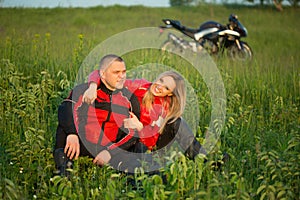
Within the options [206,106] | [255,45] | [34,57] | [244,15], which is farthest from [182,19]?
[206,106]

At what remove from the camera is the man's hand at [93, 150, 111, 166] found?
3262 mm

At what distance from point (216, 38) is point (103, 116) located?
599 cm

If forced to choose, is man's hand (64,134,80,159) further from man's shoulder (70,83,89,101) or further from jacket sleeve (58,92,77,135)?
man's shoulder (70,83,89,101)

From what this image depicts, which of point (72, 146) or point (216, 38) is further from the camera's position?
point (216, 38)

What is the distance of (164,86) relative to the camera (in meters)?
3.28

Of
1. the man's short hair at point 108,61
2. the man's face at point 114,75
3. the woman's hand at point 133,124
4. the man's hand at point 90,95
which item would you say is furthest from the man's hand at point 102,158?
the man's short hair at point 108,61

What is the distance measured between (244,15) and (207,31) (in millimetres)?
10102

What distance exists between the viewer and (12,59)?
5.72 m

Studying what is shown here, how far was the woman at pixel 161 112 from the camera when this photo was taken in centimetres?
328

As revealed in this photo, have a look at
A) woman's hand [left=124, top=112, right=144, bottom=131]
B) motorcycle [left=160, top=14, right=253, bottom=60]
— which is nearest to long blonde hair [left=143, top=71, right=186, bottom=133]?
woman's hand [left=124, top=112, right=144, bottom=131]

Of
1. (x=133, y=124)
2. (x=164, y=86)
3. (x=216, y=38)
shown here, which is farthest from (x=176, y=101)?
(x=216, y=38)

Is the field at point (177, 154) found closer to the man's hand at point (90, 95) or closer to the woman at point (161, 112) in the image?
the woman at point (161, 112)

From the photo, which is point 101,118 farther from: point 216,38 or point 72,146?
point 216,38

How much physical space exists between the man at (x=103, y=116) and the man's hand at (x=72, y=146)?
29mm
